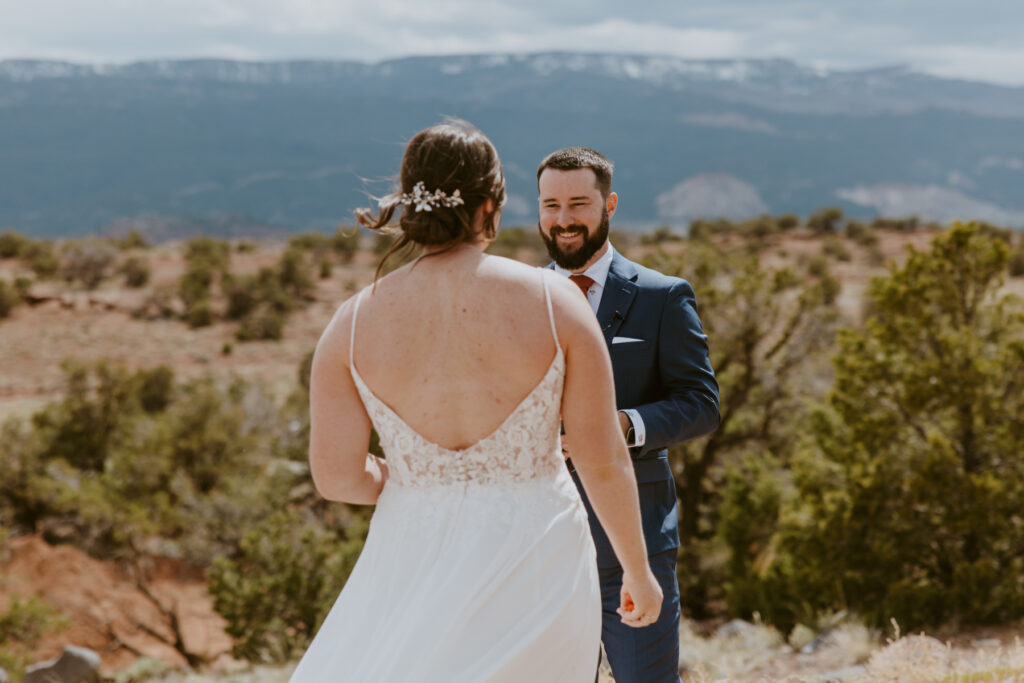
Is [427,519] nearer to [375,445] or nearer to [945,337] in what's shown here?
[945,337]

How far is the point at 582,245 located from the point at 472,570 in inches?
52.9

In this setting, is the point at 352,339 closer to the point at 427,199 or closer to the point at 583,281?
the point at 427,199

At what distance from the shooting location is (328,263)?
159ft

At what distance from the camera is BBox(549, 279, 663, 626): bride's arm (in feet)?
6.33

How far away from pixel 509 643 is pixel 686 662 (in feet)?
25.5

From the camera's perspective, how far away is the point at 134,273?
44.1 meters

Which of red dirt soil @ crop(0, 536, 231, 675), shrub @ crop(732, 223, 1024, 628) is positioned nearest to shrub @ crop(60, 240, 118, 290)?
red dirt soil @ crop(0, 536, 231, 675)

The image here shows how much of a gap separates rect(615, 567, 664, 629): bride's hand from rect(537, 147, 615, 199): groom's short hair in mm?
1366

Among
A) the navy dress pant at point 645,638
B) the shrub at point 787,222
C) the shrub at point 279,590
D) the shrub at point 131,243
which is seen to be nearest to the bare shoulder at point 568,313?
the navy dress pant at point 645,638

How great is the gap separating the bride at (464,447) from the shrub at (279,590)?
11.0m

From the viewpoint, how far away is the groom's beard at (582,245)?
294cm

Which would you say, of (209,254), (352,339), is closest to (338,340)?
(352,339)

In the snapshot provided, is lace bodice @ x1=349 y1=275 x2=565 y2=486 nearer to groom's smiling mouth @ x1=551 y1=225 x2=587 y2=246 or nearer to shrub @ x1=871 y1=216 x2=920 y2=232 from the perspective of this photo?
groom's smiling mouth @ x1=551 y1=225 x2=587 y2=246

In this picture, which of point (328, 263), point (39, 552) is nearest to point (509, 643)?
point (39, 552)
